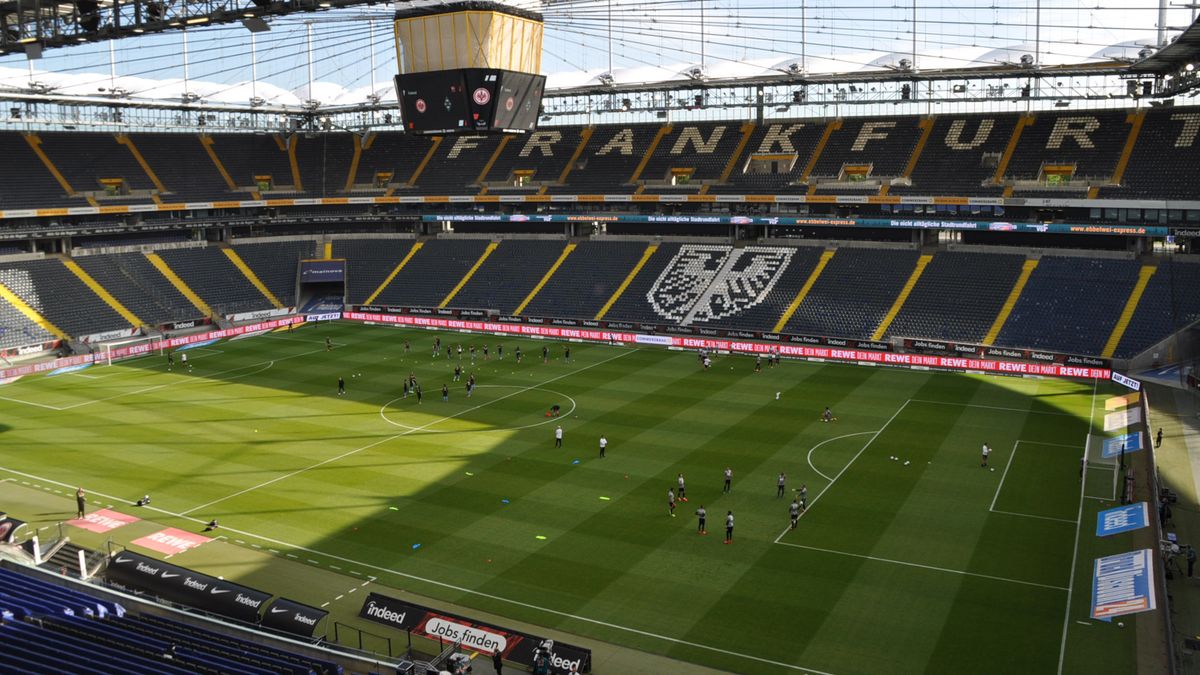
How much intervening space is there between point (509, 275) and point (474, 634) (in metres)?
54.7

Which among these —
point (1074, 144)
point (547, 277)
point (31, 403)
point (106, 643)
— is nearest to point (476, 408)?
point (31, 403)

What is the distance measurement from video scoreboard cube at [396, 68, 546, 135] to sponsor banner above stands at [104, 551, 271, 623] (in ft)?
61.7

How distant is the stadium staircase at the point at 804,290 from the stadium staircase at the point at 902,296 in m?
6.05

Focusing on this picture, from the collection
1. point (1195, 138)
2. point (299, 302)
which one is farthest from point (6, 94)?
point (1195, 138)

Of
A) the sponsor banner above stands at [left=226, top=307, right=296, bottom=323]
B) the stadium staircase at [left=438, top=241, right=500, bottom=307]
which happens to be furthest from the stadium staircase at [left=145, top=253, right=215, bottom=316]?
the stadium staircase at [left=438, top=241, right=500, bottom=307]

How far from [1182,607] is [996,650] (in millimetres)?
5480

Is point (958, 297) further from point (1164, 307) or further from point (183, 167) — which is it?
point (183, 167)

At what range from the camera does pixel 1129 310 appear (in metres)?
54.0

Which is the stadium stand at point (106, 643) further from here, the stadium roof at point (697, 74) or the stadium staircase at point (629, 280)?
the stadium roof at point (697, 74)

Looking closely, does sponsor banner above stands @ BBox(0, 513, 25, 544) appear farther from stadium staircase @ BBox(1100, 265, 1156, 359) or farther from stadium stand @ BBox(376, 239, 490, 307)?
stadium staircase @ BBox(1100, 265, 1156, 359)

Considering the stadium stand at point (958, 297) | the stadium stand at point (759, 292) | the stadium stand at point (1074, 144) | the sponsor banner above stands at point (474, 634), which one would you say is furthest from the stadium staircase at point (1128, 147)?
the sponsor banner above stands at point (474, 634)

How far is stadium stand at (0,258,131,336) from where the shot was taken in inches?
2512

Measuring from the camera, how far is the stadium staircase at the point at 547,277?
7219cm

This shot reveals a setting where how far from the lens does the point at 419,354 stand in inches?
2422
